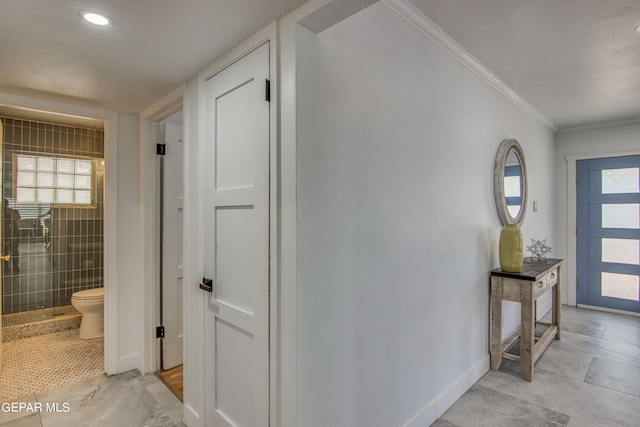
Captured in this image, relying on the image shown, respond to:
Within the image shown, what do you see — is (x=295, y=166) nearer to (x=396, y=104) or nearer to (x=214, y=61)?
(x=396, y=104)

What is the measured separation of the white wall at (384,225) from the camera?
1348 millimetres

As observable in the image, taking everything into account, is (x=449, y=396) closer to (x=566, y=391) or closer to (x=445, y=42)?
(x=566, y=391)

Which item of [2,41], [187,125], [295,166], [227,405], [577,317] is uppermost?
[2,41]

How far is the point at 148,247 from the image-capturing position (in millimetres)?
2646

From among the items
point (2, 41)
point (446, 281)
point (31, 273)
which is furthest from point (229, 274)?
point (31, 273)

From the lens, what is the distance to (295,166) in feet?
4.20

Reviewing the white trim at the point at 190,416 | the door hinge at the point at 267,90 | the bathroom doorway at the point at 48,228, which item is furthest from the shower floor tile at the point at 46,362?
the door hinge at the point at 267,90

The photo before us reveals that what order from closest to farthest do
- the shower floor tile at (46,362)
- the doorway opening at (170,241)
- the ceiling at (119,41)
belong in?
the ceiling at (119,41) → the shower floor tile at (46,362) → the doorway opening at (170,241)

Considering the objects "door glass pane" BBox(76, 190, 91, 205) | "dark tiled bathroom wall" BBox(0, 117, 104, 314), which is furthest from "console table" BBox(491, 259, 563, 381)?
"door glass pane" BBox(76, 190, 91, 205)


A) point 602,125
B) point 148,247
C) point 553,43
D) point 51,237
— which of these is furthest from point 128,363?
point 602,125

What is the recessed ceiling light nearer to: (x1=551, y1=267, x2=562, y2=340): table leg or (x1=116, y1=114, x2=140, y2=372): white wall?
(x1=116, y1=114, x2=140, y2=372): white wall

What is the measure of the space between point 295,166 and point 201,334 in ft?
3.95

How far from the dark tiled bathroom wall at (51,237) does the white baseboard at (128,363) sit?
1620 mm

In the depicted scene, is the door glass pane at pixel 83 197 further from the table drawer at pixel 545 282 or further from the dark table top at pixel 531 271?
the table drawer at pixel 545 282
